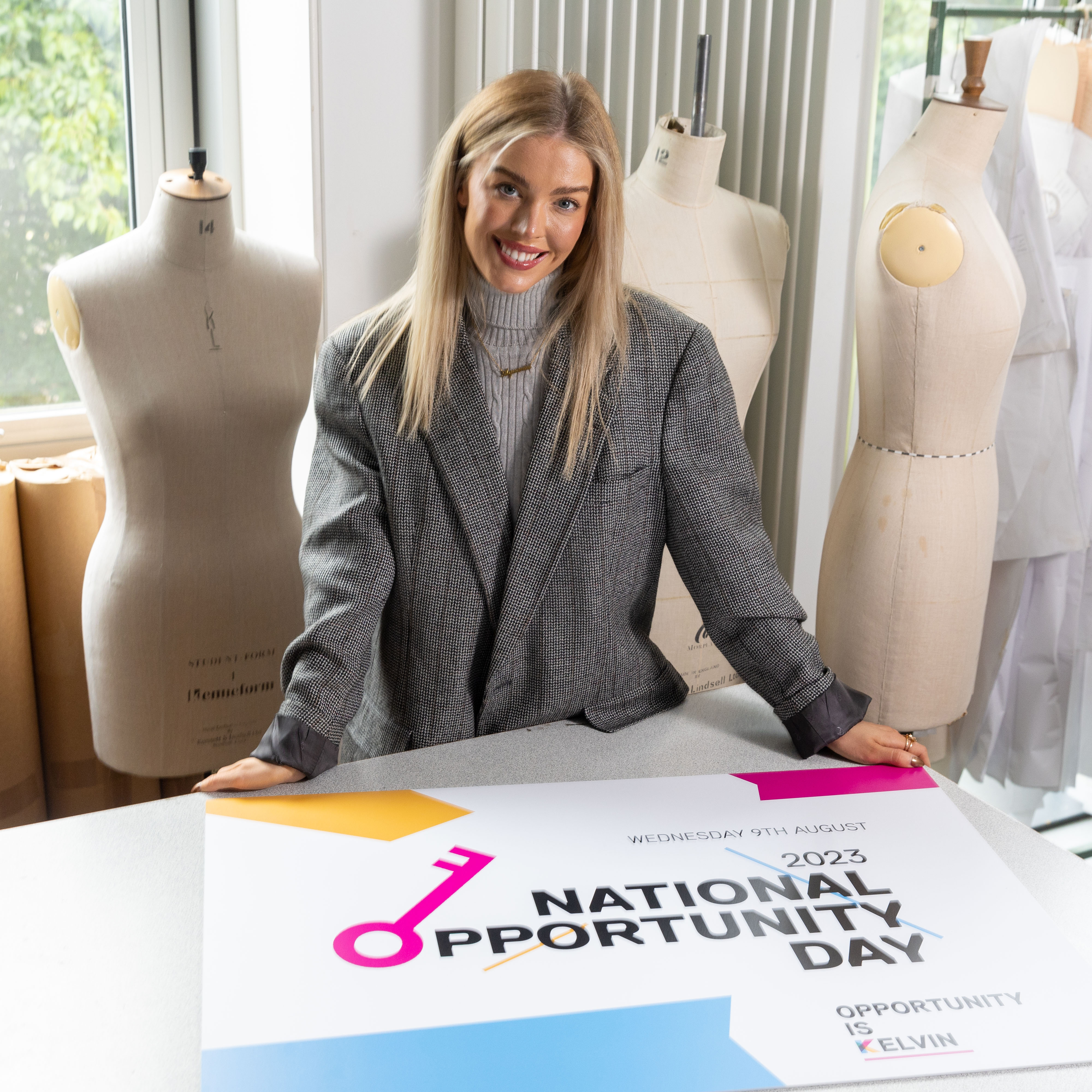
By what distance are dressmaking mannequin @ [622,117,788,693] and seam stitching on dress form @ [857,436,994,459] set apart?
277mm

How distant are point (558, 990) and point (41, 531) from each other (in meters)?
1.61

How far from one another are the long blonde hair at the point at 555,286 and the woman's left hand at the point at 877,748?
0.46 m

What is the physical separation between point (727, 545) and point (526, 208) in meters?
0.48

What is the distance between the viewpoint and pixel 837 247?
7.50ft

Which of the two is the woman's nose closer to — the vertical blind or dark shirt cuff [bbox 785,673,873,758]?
dark shirt cuff [bbox 785,673,873,758]

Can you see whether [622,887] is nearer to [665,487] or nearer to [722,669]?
[665,487]

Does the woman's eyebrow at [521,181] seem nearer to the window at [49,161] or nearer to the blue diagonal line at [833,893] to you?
the blue diagonal line at [833,893]

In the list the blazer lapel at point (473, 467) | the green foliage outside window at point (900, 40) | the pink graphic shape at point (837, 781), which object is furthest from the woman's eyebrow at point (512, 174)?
the green foliage outside window at point (900, 40)

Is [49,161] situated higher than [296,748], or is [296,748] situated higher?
[49,161]

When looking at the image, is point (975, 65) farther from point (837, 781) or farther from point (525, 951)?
point (525, 951)

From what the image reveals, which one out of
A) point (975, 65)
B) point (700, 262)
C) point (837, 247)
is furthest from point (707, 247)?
point (975, 65)

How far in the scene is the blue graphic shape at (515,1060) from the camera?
791 millimetres

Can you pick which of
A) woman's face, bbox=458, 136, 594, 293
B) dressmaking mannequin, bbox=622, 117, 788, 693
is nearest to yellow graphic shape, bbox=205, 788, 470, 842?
woman's face, bbox=458, 136, 594, 293

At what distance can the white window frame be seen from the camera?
2379 millimetres
